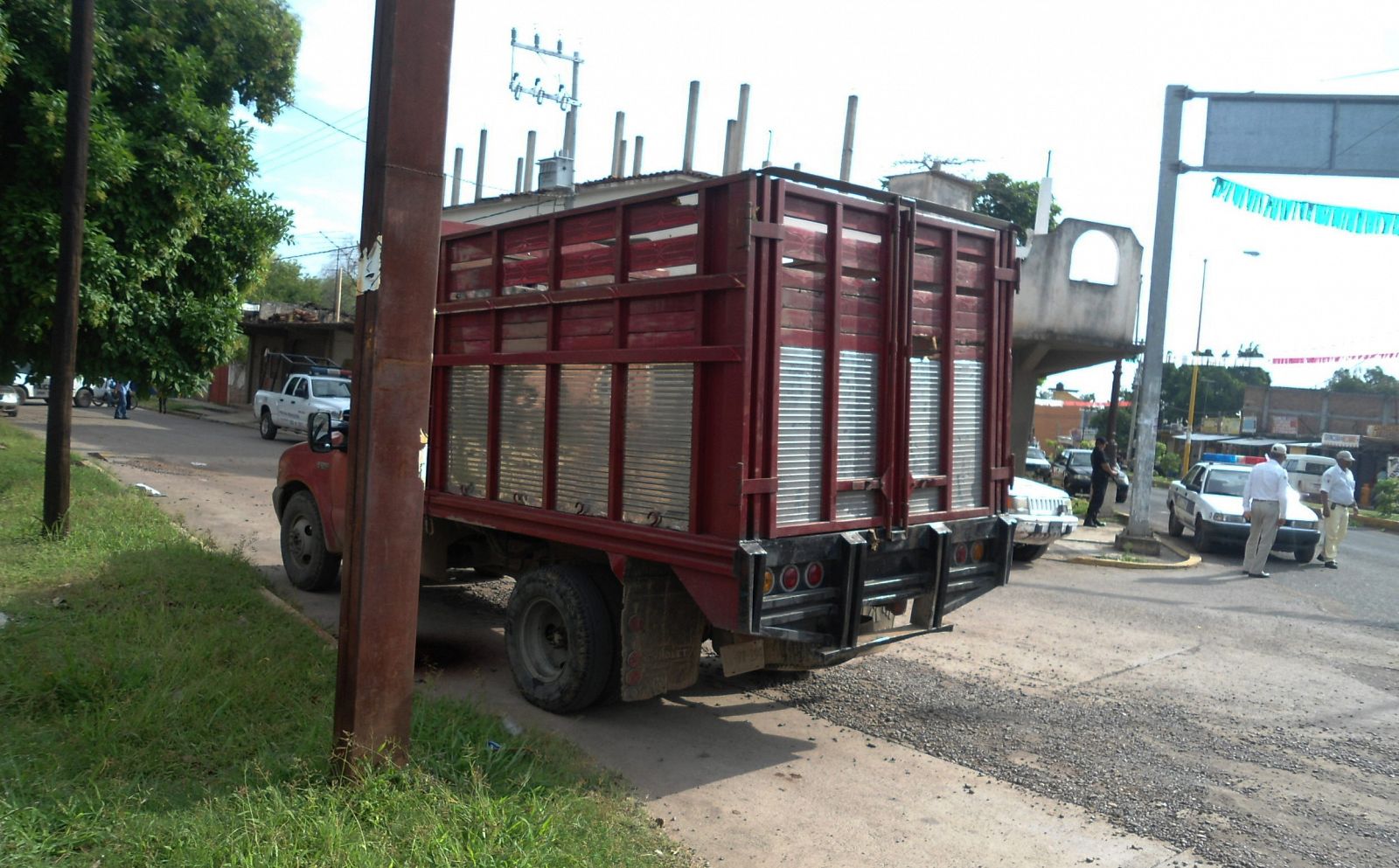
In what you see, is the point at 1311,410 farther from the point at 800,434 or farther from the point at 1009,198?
the point at 800,434

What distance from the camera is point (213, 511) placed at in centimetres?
1336

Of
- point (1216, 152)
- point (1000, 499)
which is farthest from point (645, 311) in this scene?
point (1216, 152)

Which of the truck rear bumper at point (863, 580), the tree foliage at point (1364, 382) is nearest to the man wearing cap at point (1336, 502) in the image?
the truck rear bumper at point (863, 580)

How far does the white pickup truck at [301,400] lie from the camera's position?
25.5 meters

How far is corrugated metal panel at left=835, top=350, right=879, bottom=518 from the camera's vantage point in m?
5.39

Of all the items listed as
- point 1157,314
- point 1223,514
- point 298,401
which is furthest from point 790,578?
point 298,401

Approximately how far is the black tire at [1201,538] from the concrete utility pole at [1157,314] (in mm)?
1568

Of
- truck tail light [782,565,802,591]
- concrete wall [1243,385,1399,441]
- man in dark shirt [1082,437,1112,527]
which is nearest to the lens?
truck tail light [782,565,802,591]

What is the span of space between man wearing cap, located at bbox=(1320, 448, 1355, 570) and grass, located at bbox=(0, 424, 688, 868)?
13.6 metres

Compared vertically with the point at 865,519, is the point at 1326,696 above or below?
below

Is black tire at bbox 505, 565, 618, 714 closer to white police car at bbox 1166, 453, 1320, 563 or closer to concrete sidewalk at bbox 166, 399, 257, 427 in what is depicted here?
white police car at bbox 1166, 453, 1320, 563

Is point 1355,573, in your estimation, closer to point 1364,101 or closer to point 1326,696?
point 1364,101

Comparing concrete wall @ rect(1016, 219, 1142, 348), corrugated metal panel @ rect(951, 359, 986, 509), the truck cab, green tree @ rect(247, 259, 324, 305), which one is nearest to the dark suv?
concrete wall @ rect(1016, 219, 1142, 348)

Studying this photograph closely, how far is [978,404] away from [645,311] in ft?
7.26
